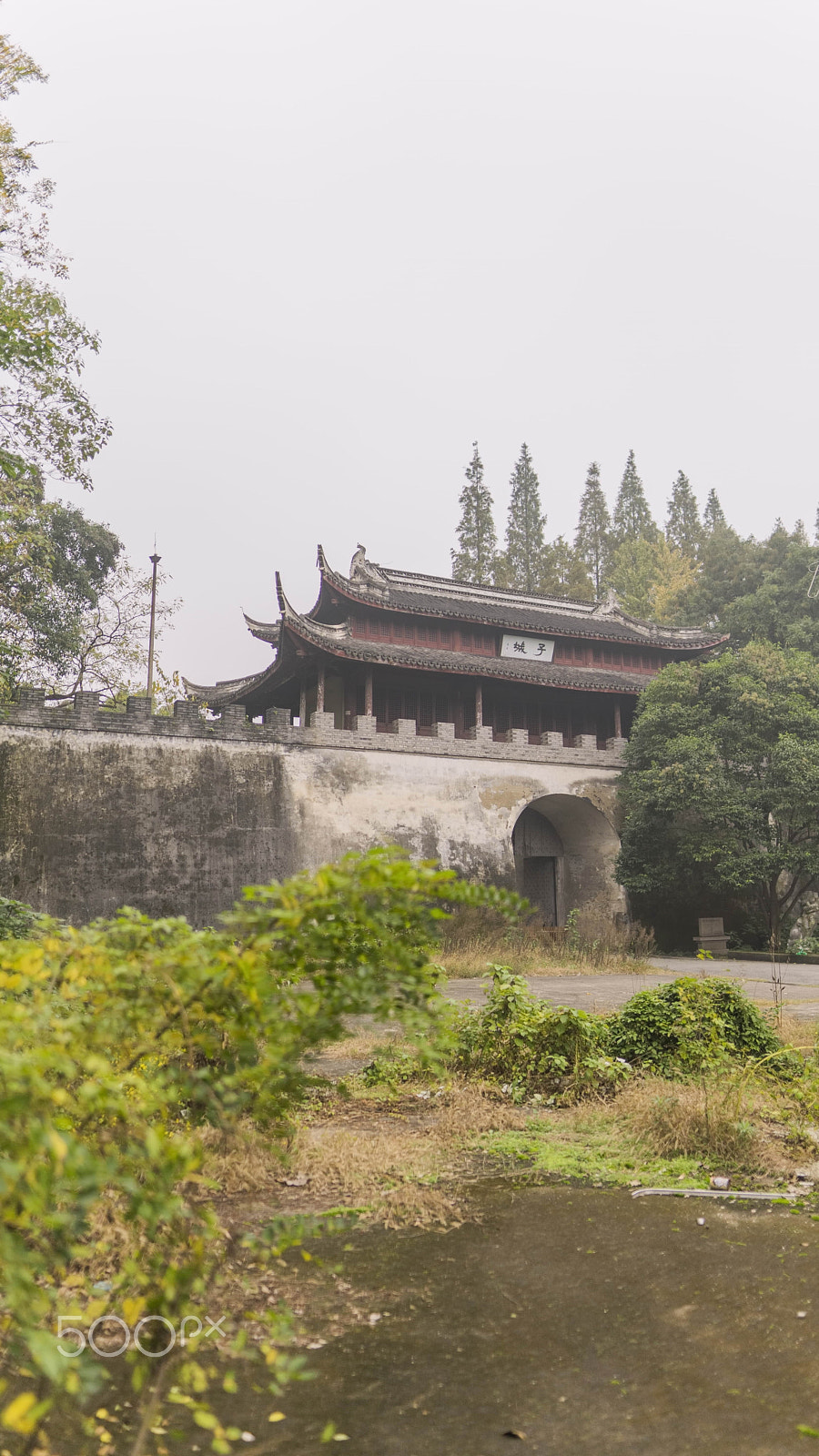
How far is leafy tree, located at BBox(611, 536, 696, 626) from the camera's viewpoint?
119 feet

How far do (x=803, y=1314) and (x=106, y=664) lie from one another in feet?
78.7

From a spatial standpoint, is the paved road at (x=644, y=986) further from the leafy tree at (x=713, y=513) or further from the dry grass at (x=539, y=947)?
the leafy tree at (x=713, y=513)

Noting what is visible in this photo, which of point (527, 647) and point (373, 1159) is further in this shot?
point (527, 647)

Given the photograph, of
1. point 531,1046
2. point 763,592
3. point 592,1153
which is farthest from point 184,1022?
point 763,592

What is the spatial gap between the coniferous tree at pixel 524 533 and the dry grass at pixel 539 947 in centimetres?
2236

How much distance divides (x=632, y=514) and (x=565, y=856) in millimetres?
26538

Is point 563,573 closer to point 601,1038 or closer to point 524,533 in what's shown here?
point 524,533

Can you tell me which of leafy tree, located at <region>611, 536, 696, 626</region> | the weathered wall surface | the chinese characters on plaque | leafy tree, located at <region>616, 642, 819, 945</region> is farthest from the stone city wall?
leafy tree, located at <region>611, 536, 696, 626</region>

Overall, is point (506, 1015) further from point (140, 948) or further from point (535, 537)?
point (535, 537)

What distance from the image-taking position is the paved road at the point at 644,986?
30.9 ft

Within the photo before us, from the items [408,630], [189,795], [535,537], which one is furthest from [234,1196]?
[535,537]

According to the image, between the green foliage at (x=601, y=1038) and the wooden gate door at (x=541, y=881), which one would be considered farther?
the wooden gate door at (x=541, y=881)

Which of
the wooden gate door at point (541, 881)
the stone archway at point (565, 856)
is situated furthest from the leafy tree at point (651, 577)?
the wooden gate door at point (541, 881)

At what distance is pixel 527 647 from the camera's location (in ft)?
71.7
